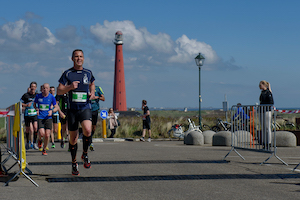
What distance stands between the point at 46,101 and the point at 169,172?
6182 mm

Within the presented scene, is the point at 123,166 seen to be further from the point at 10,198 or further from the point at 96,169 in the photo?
the point at 10,198

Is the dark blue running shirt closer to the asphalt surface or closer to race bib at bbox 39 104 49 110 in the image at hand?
the asphalt surface

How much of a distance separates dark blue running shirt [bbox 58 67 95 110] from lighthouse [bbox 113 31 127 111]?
75.8 m

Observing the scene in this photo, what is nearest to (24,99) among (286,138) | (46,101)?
(46,101)

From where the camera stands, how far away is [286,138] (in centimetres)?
1675

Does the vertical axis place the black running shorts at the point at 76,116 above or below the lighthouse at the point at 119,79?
below

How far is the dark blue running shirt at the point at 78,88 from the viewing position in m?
8.18

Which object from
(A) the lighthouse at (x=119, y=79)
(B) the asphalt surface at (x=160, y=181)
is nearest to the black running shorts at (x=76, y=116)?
(B) the asphalt surface at (x=160, y=181)

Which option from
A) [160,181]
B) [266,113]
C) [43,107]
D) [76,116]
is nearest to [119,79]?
[43,107]

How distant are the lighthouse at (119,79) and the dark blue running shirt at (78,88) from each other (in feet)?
249

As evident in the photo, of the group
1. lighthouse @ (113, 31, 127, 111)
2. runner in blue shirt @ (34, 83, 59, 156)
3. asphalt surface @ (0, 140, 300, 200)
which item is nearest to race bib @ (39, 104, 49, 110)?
runner in blue shirt @ (34, 83, 59, 156)

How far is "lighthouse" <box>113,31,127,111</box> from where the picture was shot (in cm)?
8431

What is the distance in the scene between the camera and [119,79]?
8450 centimetres

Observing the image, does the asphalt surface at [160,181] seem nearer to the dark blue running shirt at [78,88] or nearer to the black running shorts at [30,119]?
the dark blue running shirt at [78,88]
